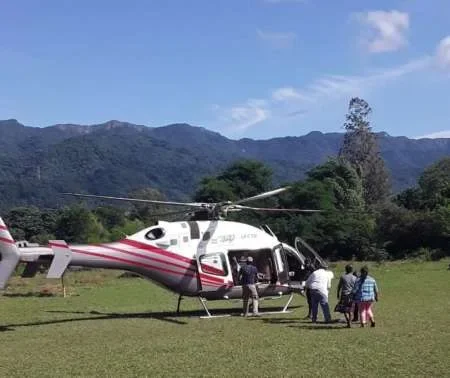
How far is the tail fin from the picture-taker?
714 inches

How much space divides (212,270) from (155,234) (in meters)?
2.09

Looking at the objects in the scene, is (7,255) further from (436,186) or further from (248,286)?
(436,186)

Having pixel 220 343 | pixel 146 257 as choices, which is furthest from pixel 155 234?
pixel 220 343

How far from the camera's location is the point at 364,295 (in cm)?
1658

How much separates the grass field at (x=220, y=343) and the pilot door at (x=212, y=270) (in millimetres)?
1154

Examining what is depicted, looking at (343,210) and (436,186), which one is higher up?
(436,186)

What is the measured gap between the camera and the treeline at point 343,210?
68250mm

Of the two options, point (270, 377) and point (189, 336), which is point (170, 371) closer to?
point (270, 377)

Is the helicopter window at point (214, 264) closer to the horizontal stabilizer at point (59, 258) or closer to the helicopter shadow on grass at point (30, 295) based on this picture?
the horizontal stabilizer at point (59, 258)

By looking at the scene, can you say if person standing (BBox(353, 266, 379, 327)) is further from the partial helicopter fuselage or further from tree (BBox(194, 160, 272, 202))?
tree (BBox(194, 160, 272, 202))

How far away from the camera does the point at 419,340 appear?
14.2 meters

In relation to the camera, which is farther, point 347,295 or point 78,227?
point 78,227

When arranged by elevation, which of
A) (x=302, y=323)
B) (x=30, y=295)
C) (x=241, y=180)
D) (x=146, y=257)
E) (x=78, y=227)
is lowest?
(x=78, y=227)

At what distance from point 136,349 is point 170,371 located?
2.57m
